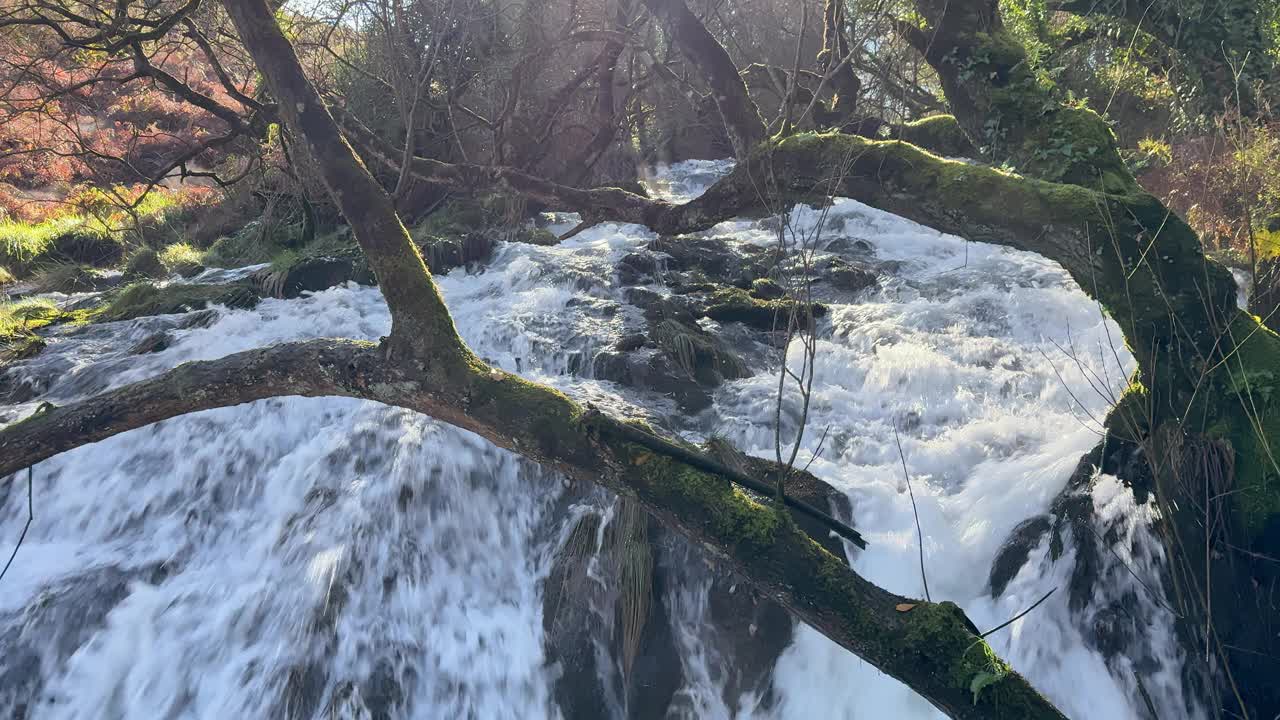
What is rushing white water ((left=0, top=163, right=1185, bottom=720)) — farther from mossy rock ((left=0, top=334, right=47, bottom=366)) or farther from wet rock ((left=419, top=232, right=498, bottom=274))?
wet rock ((left=419, top=232, right=498, bottom=274))

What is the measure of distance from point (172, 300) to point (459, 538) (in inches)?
268

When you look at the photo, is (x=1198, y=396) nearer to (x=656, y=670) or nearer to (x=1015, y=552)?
(x=1015, y=552)

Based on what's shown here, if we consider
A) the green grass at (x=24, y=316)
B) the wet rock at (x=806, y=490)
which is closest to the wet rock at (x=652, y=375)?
the wet rock at (x=806, y=490)

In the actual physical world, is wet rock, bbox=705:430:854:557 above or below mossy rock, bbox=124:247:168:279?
below

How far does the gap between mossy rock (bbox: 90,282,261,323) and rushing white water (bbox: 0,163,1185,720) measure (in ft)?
4.87

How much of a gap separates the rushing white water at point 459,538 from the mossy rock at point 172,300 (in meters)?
1.48

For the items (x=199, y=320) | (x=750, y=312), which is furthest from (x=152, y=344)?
(x=750, y=312)

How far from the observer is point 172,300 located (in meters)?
10.2

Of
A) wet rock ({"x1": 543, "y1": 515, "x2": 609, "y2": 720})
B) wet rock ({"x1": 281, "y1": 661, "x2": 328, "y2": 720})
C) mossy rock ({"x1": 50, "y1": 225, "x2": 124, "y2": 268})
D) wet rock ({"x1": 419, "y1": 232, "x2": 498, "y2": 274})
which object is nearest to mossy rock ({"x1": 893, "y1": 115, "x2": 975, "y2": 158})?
wet rock ({"x1": 543, "y1": 515, "x2": 609, "y2": 720})

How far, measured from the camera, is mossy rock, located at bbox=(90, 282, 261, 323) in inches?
395

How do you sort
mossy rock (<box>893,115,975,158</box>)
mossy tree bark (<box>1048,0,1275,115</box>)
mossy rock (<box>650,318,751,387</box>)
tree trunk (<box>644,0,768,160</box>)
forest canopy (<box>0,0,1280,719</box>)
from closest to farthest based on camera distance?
forest canopy (<box>0,0,1280,719</box>) < tree trunk (<box>644,0,768,160</box>) < mossy rock (<box>893,115,975,158</box>) < mossy tree bark (<box>1048,0,1275,115</box>) < mossy rock (<box>650,318,751,387</box>)

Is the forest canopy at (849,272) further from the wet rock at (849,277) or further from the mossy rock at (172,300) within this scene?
the wet rock at (849,277)

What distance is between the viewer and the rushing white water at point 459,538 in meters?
4.72

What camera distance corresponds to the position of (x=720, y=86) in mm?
5914
